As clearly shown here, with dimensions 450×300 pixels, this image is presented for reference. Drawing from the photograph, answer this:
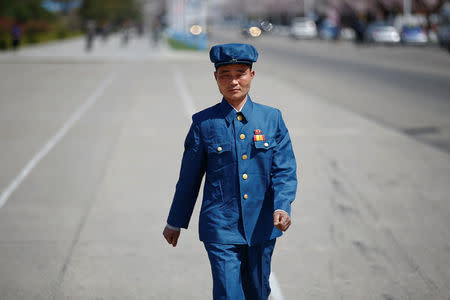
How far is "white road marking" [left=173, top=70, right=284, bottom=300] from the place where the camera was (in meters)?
4.46

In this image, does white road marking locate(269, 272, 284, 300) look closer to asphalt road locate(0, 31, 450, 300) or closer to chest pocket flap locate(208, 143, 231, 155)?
asphalt road locate(0, 31, 450, 300)

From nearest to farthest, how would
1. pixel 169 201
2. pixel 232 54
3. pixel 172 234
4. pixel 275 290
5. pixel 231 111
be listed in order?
pixel 232 54
pixel 231 111
pixel 172 234
pixel 275 290
pixel 169 201

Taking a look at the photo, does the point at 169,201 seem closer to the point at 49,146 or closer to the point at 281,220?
the point at 49,146

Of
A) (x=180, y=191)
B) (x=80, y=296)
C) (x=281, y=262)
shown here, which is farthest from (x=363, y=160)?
(x=180, y=191)

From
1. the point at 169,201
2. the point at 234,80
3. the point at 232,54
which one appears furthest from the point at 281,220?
the point at 169,201

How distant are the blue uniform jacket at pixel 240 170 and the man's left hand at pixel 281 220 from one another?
40 mm

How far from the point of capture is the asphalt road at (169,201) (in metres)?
4.73

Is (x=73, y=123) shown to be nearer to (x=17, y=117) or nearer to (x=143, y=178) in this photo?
(x=17, y=117)

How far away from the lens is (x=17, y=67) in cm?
2895

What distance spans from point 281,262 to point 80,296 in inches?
63.1

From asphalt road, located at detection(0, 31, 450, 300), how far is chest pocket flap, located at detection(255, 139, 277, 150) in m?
1.64

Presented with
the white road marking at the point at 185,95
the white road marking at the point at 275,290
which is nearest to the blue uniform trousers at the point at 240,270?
the white road marking at the point at 275,290

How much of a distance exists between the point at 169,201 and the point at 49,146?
405 cm

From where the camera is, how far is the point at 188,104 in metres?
15.7
